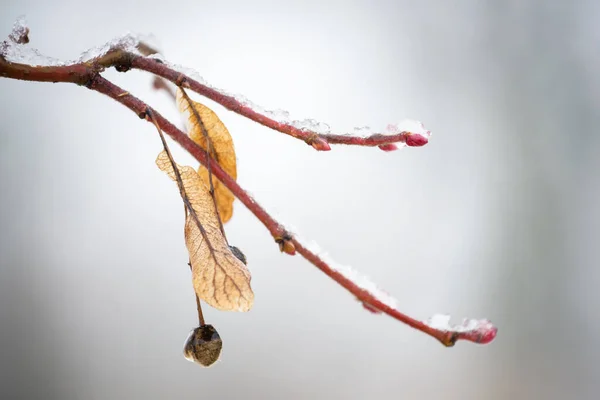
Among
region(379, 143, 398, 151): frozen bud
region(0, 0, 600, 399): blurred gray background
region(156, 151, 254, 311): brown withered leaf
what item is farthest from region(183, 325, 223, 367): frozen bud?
region(0, 0, 600, 399): blurred gray background

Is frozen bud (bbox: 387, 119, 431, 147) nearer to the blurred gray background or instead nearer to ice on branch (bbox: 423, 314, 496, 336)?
ice on branch (bbox: 423, 314, 496, 336)

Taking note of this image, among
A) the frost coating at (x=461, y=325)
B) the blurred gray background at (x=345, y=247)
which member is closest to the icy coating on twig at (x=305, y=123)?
the frost coating at (x=461, y=325)

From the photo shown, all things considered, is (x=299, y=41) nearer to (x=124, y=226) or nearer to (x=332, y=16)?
(x=332, y=16)

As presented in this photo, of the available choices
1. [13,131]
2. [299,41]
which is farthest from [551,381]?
[13,131]

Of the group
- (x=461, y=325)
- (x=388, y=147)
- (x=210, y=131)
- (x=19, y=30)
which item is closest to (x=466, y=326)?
(x=461, y=325)

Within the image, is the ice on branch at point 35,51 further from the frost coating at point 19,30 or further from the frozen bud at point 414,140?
the frozen bud at point 414,140

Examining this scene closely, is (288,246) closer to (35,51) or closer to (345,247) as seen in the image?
(35,51)
